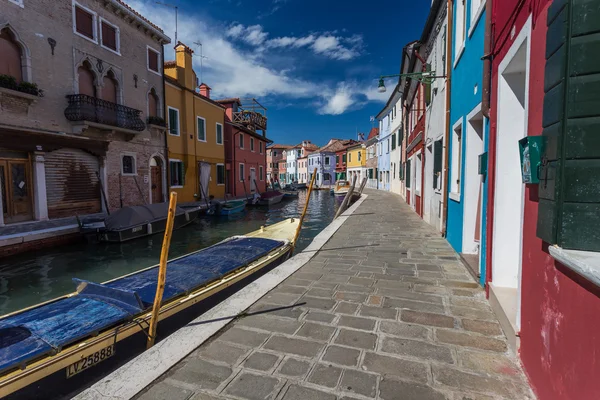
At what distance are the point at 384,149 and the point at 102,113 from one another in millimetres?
25290

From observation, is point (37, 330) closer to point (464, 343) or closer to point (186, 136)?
point (464, 343)

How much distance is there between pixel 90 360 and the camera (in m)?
3.21

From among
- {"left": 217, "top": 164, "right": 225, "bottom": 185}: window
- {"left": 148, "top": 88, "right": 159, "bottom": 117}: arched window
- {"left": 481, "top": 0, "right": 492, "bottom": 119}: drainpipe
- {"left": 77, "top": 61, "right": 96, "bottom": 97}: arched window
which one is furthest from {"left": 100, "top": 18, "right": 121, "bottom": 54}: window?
{"left": 481, "top": 0, "right": 492, "bottom": 119}: drainpipe

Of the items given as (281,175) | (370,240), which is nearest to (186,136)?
(370,240)

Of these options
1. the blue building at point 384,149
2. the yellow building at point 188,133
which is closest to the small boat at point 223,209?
the yellow building at point 188,133

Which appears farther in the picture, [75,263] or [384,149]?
[384,149]

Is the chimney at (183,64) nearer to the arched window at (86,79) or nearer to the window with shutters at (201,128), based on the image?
the window with shutters at (201,128)

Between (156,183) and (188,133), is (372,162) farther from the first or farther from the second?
(156,183)

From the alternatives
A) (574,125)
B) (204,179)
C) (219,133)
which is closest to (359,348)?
(574,125)

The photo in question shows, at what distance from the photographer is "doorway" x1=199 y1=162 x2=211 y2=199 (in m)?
21.6

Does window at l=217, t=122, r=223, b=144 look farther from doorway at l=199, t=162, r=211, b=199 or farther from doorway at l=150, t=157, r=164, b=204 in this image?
doorway at l=150, t=157, r=164, b=204

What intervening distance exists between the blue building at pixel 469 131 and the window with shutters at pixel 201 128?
1842 cm

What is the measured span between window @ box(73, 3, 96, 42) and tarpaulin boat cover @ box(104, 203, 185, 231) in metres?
7.81

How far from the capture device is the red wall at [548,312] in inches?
54.1
